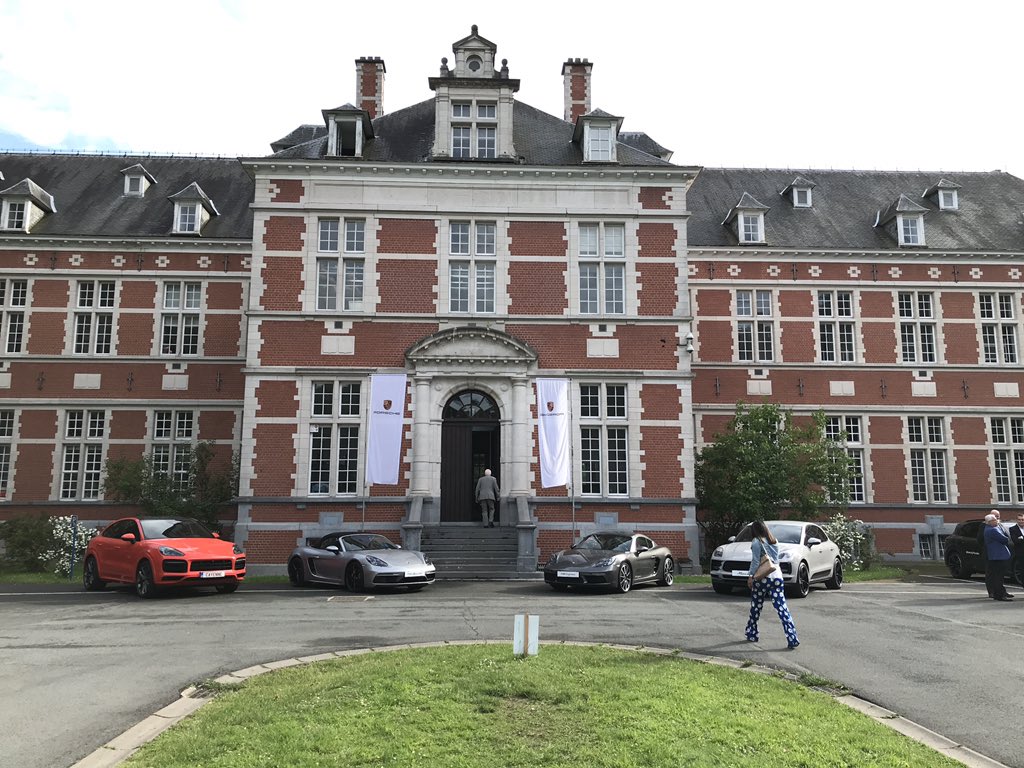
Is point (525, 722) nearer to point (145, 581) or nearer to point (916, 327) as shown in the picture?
point (145, 581)

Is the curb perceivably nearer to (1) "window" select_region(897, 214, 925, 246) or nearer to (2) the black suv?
(2) the black suv

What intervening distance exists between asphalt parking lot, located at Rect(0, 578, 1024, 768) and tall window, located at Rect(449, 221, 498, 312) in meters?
9.50

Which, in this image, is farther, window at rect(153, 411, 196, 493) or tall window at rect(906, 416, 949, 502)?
tall window at rect(906, 416, 949, 502)

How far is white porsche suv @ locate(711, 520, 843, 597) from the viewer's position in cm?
1511

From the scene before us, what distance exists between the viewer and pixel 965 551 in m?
20.7

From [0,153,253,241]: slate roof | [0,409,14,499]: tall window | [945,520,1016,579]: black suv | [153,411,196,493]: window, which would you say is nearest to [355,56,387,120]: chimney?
[0,153,253,241]: slate roof

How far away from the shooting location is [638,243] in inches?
926

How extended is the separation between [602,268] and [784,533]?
10046 mm

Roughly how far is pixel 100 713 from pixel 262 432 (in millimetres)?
15900

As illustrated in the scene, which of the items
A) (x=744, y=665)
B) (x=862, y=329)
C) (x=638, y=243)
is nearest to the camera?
(x=744, y=665)

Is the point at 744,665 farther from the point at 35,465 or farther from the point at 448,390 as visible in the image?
the point at 35,465

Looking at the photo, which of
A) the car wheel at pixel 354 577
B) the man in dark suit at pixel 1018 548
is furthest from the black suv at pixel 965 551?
the car wheel at pixel 354 577

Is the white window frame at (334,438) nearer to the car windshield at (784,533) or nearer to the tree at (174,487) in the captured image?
the tree at (174,487)

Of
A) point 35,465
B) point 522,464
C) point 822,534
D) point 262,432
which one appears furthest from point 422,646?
point 35,465
